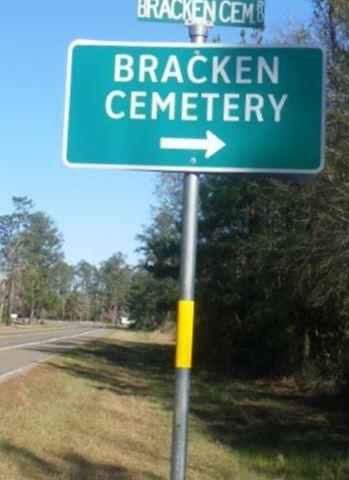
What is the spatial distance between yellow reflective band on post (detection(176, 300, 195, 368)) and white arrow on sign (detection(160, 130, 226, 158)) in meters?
0.78

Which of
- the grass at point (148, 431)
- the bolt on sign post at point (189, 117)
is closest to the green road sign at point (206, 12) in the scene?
the bolt on sign post at point (189, 117)

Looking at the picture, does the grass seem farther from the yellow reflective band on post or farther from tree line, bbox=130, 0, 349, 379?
the yellow reflective band on post

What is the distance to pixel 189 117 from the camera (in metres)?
4.20

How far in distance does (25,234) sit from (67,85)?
136 m

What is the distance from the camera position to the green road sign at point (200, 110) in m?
4.14

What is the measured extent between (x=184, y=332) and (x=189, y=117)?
1.11 metres

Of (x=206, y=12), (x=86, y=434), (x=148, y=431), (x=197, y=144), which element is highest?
(x=206, y=12)

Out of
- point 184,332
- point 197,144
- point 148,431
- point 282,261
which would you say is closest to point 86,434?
point 148,431

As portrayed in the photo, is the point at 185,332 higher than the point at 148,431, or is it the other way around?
the point at 185,332

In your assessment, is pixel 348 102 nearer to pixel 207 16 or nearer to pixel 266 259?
pixel 266 259

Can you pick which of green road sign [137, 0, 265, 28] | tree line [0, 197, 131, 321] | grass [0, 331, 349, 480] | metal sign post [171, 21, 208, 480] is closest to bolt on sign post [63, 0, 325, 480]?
metal sign post [171, 21, 208, 480]

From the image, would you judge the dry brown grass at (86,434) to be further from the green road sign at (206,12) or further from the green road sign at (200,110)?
the green road sign at (206,12)

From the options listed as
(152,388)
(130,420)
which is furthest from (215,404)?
(130,420)

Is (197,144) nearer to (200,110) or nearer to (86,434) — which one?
(200,110)
